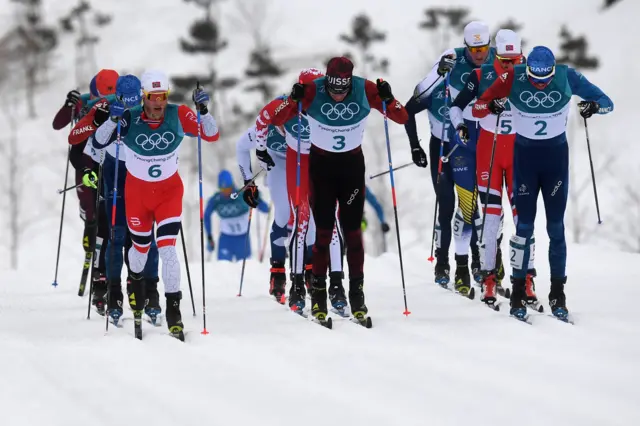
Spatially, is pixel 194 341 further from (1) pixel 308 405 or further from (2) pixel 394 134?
(2) pixel 394 134

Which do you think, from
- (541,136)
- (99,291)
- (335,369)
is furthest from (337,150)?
(99,291)

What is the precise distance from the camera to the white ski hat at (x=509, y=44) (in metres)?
9.22

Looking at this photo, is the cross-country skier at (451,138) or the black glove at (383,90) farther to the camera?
the cross-country skier at (451,138)

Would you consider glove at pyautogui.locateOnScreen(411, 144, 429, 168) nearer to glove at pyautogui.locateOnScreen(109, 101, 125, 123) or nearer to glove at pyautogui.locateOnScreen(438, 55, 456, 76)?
glove at pyautogui.locateOnScreen(438, 55, 456, 76)

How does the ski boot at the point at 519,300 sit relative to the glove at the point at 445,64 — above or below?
below

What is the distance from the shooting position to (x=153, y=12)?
68.2 metres

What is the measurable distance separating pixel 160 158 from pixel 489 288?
337cm

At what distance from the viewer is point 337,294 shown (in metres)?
9.19

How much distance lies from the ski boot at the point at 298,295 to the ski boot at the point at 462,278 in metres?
1.64

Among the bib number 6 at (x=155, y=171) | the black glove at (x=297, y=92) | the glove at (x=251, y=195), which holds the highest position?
the black glove at (x=297, y=92)

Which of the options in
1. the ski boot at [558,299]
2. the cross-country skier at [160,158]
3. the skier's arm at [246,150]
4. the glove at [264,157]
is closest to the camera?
the cross-country skier at [160,158]

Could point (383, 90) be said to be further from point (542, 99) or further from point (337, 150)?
point (542, 99)

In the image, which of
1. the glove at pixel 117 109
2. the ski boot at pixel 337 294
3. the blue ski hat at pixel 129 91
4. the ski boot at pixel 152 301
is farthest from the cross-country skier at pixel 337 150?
the ski boot at pixel 152 301

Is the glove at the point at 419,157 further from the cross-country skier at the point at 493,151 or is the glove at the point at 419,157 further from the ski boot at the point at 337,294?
the ski boot at the point at 337,294
